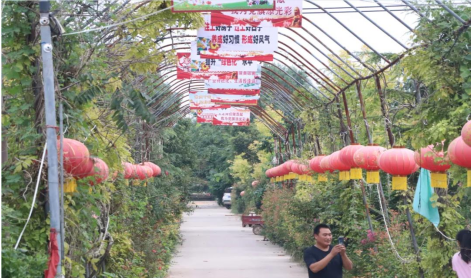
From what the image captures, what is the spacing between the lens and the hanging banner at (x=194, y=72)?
1472cm

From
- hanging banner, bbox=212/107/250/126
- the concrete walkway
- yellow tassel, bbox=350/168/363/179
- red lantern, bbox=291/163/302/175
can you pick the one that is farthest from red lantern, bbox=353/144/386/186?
hanging banner, bbox=212/107/250/126

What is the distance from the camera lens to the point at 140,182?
18188 millimetres

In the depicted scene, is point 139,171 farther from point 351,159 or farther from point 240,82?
point 351,159

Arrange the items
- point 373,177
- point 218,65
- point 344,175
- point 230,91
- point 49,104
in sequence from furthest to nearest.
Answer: point 230,91, point 218,65, point 344,175, point 373,177, point 49,104

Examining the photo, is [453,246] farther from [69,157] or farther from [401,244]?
[69,157]

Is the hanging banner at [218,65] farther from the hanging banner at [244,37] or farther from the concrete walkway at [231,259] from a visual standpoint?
the concrete walkway at [231,259]

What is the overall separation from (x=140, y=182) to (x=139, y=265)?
3.51 m

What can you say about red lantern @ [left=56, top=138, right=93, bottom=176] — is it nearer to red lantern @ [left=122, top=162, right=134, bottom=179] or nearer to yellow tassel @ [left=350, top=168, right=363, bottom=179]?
yellow tassel @ [left=350, top=168, right=363, bottom=179]

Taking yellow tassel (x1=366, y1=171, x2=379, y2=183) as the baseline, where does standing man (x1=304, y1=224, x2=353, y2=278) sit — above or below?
below

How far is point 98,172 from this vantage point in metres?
8.13

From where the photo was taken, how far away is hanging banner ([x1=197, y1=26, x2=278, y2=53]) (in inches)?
487

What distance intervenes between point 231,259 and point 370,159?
10650mm

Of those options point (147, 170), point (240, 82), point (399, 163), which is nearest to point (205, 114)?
point (147, 170)

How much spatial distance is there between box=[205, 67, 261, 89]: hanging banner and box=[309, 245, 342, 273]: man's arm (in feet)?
30.8
